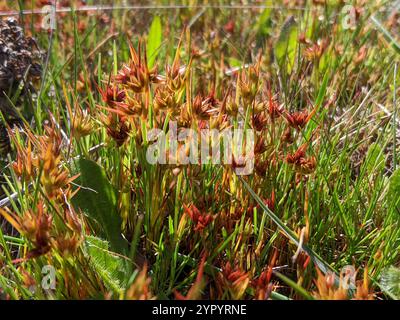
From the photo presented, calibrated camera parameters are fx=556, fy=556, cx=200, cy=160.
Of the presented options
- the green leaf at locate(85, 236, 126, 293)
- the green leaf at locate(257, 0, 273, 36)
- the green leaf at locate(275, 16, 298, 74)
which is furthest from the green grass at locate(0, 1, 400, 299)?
the green leaf at locate(257, 0, 273, 36)

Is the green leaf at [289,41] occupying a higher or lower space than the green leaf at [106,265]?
higher

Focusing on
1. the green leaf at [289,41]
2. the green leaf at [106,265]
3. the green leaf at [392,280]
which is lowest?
the green leaf at [392,280]

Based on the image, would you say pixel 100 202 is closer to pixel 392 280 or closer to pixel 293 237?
pixel 293 237

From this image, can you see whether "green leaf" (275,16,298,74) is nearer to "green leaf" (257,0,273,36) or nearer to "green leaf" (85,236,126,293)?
"green leaf" (257,0,273,36)

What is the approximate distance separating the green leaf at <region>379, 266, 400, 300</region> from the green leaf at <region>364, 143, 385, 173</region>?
0.31m

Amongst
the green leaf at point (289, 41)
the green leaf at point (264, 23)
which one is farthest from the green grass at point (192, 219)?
the green leaf at point (264, 23)

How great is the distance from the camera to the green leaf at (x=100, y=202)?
116cm

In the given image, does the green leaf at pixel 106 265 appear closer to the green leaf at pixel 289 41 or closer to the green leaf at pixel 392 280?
the green leaf at pixel 392 280

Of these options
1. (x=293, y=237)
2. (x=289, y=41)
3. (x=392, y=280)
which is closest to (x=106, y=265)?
(x=293, y=237)

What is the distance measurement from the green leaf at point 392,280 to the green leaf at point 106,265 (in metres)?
0.52

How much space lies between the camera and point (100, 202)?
117 centimetres

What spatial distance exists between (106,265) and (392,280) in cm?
57

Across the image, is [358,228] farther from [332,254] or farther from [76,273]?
[76,273]
